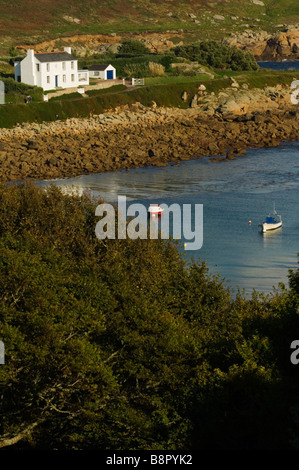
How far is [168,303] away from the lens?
22.2m

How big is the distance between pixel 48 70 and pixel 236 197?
2767cm

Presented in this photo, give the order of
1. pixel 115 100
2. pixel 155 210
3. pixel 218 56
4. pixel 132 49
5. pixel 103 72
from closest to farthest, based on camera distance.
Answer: pixel 155 210, pixel 115 100, pixel 103 72, pixel 218 56, pixel 132 49

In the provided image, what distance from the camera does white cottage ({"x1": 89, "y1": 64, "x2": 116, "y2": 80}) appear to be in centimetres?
7625

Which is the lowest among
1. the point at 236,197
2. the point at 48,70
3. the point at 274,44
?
the point at 236,197

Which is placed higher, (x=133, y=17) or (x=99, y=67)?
(x=133, y=17)

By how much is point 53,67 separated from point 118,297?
168ft

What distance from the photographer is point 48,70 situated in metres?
68.2

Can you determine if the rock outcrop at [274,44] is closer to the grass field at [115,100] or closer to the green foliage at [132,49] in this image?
the green foliage at [132,49]

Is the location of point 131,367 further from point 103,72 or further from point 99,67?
point 99,67

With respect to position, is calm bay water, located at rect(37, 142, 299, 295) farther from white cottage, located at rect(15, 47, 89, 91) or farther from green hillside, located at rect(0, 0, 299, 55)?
green hillside, located at rect(0, 0, 299, 55)

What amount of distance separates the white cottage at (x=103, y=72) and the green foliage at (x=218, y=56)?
16469 millimetres

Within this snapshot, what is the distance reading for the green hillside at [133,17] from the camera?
114 meters

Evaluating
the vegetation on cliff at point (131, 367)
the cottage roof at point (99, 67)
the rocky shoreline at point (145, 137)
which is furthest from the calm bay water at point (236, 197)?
the cottage roof at point (99, 67)

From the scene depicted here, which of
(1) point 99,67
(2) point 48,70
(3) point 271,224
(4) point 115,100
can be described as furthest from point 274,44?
(3) point 271,224
